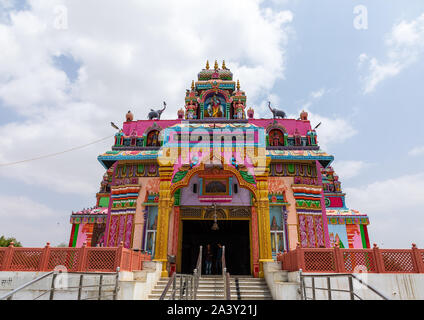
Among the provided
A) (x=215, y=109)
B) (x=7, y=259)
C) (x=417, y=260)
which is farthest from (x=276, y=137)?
(x=7, y=259)

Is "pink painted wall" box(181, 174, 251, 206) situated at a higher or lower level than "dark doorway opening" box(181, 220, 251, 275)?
higher

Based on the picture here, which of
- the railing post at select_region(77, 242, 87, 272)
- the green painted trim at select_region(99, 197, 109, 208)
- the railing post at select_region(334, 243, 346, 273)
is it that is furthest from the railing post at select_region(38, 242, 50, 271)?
the green painted trim at select_region(99, 197, 109, 208)

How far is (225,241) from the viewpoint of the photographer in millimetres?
18344

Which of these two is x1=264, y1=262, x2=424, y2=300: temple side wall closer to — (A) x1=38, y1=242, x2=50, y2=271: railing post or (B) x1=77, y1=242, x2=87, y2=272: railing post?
(B) x1=77, y1=242, x2=87, y2=272: railing post

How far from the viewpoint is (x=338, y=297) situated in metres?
8.31

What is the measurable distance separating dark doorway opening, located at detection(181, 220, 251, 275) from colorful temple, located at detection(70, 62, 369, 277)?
2.7 inches

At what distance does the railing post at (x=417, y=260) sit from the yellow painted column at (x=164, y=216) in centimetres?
872

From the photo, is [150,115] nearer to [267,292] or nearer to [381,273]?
[267,292]

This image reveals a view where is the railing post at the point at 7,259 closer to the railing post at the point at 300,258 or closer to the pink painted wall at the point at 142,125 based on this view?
the pink painted wall at the point at 142,125

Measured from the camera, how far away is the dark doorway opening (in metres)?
17.2

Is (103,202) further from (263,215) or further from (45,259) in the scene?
(263,215)

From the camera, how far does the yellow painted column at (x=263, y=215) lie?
37.8 feet
